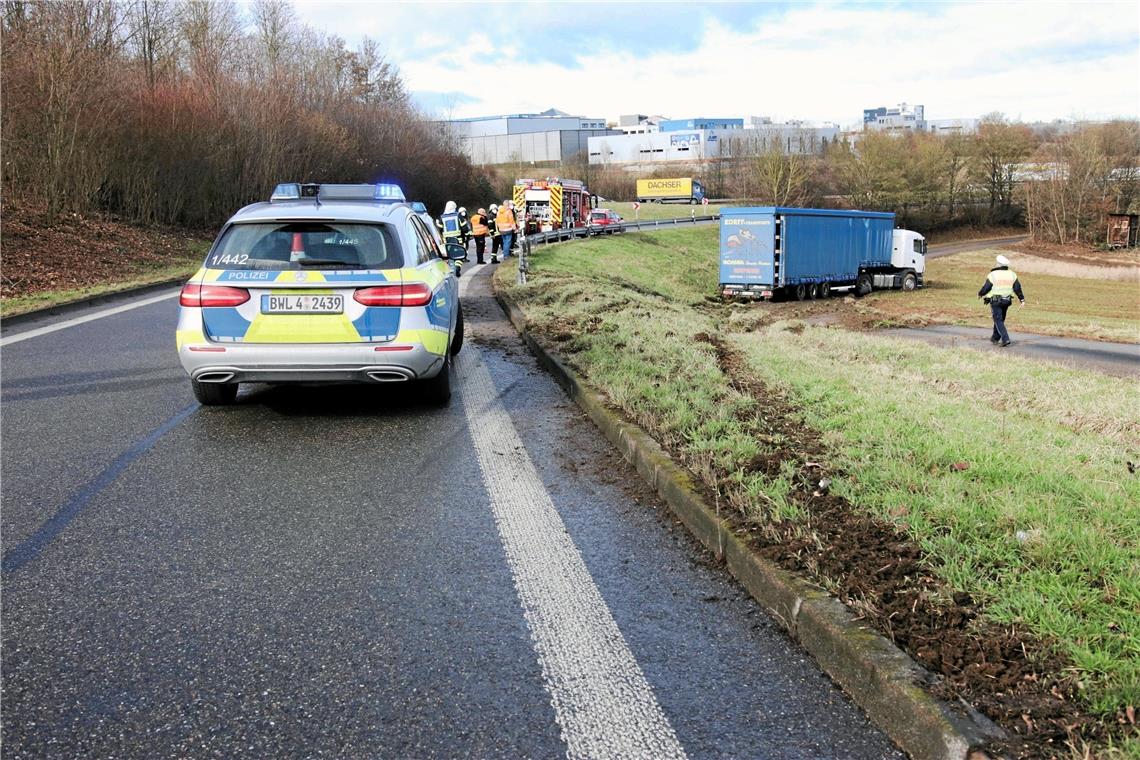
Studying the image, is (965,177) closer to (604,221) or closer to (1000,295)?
(604,221)

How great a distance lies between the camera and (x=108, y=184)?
93.5 feet

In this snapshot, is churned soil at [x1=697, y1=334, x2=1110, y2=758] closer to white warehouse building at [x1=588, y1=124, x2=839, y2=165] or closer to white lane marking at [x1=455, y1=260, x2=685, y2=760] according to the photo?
white lane marking at [x1=455, y1=260, x2=685, y2=760]

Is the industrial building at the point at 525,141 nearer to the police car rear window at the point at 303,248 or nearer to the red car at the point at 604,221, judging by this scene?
the red car at the point at 604,221

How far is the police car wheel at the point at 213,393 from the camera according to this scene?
24.4ft

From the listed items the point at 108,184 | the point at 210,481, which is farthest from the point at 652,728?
the point at 108,184

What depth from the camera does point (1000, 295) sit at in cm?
1978

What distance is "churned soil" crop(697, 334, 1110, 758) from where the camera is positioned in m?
2.63

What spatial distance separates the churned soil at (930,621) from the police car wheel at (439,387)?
3.36 metres

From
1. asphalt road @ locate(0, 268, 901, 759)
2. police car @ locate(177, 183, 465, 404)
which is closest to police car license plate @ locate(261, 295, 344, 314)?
police car @ locate(177, 183, 465, 404)

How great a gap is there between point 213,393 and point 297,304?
141 centimetres

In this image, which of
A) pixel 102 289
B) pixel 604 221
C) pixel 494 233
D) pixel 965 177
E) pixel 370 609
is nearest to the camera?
pixel 370 609

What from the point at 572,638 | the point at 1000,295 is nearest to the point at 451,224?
the point at 1000,295

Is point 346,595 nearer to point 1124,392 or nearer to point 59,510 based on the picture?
point 59,510

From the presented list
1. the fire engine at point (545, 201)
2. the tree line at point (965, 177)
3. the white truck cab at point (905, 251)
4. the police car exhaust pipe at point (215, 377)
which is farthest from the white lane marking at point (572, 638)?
the tree line at point (965, 177)
